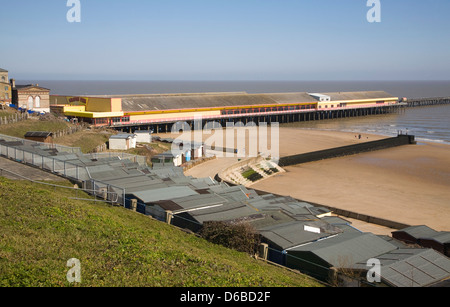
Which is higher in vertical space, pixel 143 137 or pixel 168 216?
pixel 143 137

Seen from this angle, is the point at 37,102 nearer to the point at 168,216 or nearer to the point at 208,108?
the point at 208,108

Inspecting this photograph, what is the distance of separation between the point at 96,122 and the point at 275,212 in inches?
1726

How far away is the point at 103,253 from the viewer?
11531mm

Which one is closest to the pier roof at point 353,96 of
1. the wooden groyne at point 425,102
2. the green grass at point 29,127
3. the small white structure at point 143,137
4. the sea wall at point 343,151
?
the wooden groyne at point 425,102

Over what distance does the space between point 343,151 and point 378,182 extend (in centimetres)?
1296

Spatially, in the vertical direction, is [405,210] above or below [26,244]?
below

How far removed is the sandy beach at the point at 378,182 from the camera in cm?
2744

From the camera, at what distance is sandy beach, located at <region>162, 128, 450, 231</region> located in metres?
27.4

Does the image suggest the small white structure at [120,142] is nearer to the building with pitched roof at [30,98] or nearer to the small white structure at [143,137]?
the small white structure at [143,137]

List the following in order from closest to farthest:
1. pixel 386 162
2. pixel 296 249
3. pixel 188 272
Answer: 1. pixel 188 272
2. pixel 296 249
3. pixel 386 162

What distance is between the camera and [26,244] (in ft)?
37.5

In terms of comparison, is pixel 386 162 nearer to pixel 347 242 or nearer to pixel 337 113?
pixel 347 242

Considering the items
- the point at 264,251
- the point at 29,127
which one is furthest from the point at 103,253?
the point at 29,127
